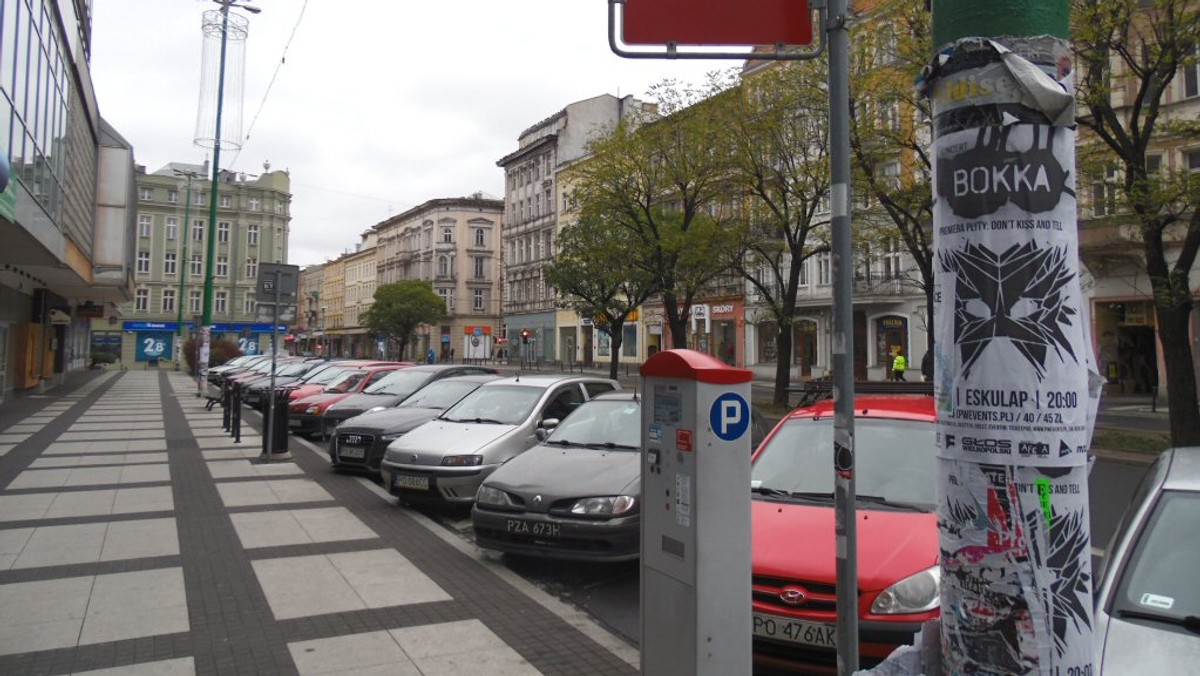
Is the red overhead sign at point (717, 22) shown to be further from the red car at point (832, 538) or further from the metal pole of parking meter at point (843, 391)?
the red car at point (832, 538)

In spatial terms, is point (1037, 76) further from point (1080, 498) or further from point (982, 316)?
point (1080, 498)

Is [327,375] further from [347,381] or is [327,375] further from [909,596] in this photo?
[909,596]

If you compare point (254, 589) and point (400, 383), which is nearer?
point (254, 589)

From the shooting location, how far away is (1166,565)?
3029 mm

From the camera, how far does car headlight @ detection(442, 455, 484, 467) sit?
8305mm

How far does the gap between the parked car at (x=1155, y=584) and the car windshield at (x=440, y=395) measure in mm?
9476

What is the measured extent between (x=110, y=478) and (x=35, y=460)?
2.87 metres

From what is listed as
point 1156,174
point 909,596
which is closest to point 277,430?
point 909,596

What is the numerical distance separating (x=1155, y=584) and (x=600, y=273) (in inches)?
1091

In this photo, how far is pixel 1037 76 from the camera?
76.0 inches

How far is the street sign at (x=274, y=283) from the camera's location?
12742 millimetres

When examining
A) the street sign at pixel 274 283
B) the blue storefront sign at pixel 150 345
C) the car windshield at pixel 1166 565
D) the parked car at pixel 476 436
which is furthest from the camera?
the blue storefront sign at pixel 150 345

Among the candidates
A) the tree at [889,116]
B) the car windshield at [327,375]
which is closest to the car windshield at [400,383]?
the car windshield at [327,375]

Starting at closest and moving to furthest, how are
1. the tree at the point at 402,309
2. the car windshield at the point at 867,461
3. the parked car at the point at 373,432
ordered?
the car windshield at the point at 867,461, the parked car at the point at 373,432, the tree at the point at 402,309
